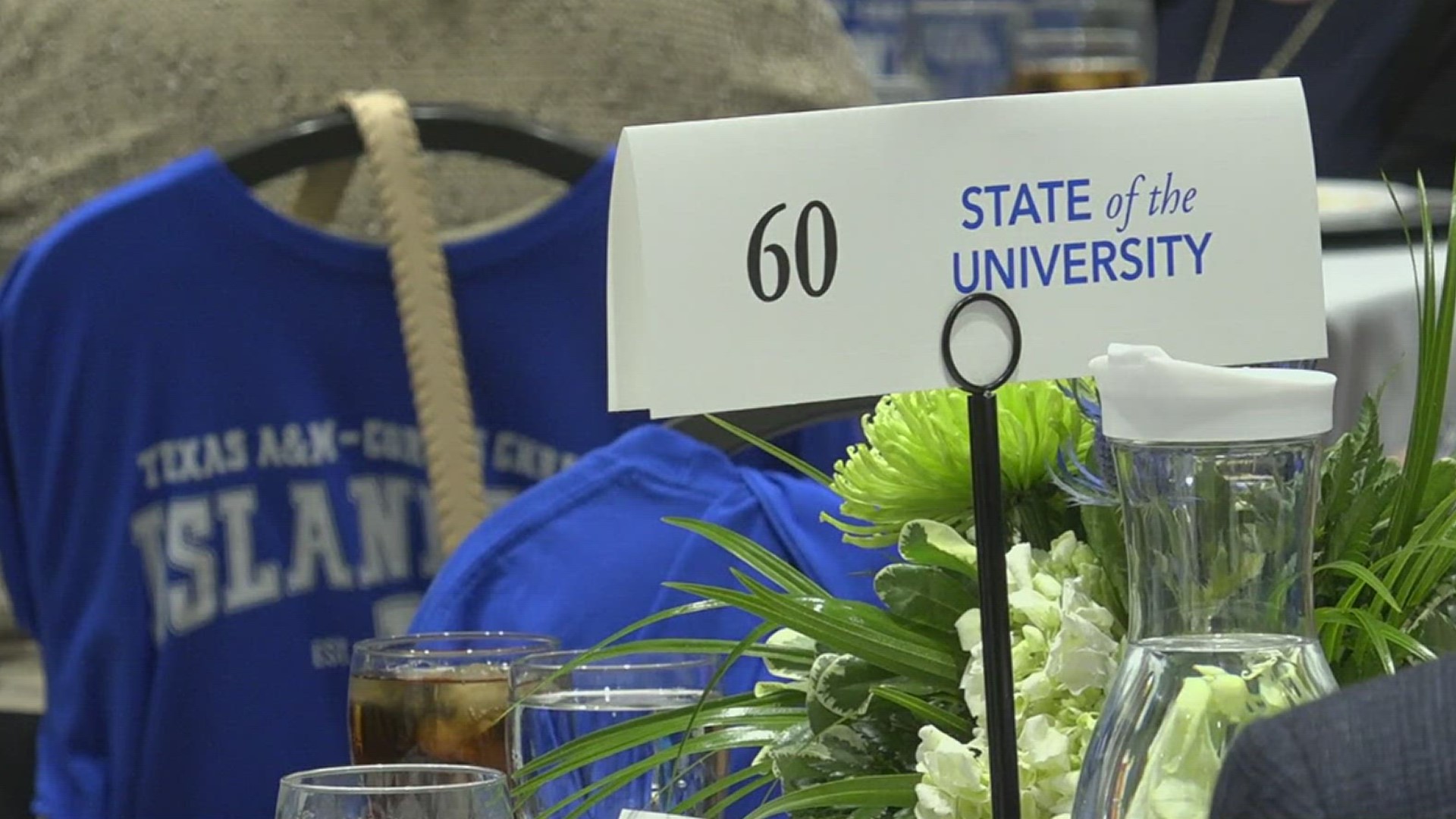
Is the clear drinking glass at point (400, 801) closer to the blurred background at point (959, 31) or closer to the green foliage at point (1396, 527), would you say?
the green foliage at point (1396, 527)

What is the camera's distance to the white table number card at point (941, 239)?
471 mm

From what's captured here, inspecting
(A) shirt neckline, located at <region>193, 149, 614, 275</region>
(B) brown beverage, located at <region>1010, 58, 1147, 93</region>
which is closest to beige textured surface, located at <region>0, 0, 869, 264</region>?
(A) shirt neckline, located at <region>193, 149, 614, 275</region>

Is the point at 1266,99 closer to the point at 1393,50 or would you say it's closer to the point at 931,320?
the point at 931,320

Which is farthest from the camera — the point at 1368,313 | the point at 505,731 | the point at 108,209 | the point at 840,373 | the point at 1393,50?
the point at 1393,50

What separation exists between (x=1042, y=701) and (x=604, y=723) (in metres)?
0.12

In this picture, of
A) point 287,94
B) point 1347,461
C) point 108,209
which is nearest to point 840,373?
point 1347,461

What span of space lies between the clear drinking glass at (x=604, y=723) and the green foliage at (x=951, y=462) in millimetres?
Answer: 74

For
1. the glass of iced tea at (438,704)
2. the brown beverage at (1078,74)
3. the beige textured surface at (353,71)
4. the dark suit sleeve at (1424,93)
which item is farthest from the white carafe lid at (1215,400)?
the dark suit sleeve at (1424,93)

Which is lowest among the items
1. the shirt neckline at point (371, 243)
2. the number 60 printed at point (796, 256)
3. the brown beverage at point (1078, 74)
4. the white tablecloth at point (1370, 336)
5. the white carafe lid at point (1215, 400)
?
the white carafe lid at point (1215, 400)

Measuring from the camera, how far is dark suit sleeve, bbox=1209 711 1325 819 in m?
0.22

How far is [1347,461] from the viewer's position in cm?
50

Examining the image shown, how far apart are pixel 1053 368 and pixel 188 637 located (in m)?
0.86

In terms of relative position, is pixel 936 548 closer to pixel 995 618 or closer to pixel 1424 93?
pixel 995 618

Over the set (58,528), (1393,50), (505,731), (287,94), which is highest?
(1393,50)
